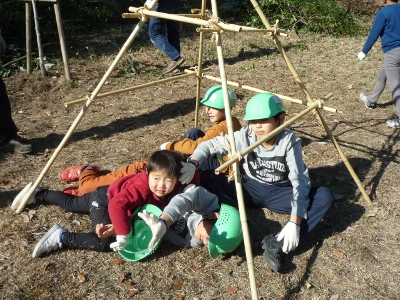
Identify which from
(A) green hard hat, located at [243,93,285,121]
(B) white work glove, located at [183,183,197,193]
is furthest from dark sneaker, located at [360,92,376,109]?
(B) white work glove, located at [183,183,197,193]

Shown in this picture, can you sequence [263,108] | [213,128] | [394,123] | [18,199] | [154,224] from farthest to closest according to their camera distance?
[394,123] < [213,128] < [18,199] < [263,108] < [154,224]

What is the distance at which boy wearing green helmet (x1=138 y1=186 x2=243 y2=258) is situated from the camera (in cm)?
302

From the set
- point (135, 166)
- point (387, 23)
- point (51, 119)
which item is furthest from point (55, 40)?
point (387, 23)

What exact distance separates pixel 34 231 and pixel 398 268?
3059 millimetres

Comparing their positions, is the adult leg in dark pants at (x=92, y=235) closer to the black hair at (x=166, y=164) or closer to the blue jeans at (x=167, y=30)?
the black hair at (x=166, y=164)

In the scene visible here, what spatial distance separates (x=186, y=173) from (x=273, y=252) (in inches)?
35.9

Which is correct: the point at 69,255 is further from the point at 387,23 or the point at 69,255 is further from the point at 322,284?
the point at 387,23

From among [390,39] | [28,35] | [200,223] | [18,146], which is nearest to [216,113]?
[200,223]

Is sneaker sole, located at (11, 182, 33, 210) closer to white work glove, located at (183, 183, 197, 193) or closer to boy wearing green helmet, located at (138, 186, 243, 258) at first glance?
boy wearing green helmet, located at (138, 186, 243, 258)

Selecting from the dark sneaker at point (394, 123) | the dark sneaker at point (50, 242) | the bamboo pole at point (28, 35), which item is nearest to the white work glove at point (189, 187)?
the dark sneaker at point (50, 242)

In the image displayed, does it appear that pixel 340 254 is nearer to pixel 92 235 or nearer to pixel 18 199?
pixel 92 235

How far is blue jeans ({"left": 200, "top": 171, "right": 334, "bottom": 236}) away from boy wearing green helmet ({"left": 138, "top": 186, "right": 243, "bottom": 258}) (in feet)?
1.29

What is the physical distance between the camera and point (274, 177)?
12.1 feet

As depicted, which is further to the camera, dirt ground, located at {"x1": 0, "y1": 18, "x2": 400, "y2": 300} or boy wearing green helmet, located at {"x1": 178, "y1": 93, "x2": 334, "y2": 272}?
boy wearing green helmet, located at {"x1": 178, "y1": 93, "x2": 334, "y2": 272}
